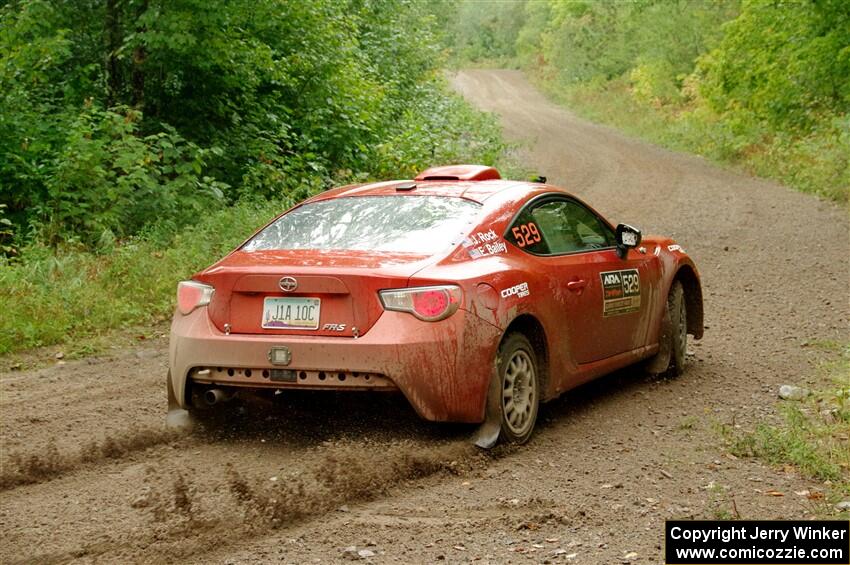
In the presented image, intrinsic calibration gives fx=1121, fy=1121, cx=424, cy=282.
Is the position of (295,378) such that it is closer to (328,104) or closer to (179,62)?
(179,62)

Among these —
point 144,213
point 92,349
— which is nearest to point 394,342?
point 92,349

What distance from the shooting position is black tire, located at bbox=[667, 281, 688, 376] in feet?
27.3

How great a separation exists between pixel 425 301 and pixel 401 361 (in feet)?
1.10

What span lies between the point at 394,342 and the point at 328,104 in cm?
1214

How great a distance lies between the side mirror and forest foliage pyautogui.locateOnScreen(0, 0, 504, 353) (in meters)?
4.85

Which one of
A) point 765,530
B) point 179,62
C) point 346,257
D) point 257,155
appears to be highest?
point 179,62

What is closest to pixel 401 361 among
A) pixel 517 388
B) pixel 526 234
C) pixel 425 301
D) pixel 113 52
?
pixel 425 301

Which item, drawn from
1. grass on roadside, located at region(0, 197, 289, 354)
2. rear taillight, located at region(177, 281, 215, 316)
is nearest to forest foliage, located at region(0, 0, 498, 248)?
grass on roadside, located at region(0, 197, 289, 354)

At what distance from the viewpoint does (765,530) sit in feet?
15.7

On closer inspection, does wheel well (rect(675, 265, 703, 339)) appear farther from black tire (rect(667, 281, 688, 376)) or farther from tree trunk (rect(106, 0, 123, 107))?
tree trunk (rect(106, 0, 123, 107))

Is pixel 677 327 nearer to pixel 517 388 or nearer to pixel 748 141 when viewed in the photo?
pixel 517 388

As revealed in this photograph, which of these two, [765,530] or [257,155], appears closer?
[765,530]

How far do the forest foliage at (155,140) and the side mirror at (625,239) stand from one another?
4848mm

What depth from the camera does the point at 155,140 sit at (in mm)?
15500
